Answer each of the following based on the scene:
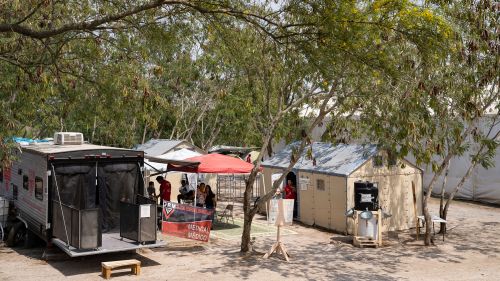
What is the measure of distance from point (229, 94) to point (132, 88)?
14.6m

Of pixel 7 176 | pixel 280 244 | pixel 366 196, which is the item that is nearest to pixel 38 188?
pixel 7 176

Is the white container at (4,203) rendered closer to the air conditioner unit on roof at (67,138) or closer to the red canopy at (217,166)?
the air conditioner unit on roof at (67,138)

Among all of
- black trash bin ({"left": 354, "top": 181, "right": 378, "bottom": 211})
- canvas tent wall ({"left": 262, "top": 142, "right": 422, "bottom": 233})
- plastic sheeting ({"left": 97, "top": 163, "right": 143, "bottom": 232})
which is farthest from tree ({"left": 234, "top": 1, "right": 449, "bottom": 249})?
plastic sheeting ({"left": 97, "top": 163, "right": 143, "bottom": 232})

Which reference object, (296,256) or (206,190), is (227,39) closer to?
(296,256)

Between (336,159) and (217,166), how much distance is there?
402 centimetres

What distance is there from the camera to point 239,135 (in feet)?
133

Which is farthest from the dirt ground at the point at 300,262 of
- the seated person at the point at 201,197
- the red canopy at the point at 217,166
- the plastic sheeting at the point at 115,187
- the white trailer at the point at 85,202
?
the seated person at the point at 201,197

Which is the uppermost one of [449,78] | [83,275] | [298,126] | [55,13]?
[55,13]

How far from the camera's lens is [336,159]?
60.2ft

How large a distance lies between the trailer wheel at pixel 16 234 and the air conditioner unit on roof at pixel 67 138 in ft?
7.99

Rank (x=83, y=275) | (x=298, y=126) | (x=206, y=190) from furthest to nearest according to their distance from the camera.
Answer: (x=206, y=190)
(x=298, y=126)
(x=83, y=275)

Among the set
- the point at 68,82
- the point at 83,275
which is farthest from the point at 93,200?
the point at 68,82

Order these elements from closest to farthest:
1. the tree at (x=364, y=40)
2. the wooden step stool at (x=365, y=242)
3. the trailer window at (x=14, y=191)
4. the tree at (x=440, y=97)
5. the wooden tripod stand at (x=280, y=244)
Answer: the tree at (x=364, y=40) < the tree at (x=440, y=97) < the wooden tripod stand at (x=280, y=244) < the wooden step stool at (x=365, y=242) < the trailer window at (x=14, y=191)

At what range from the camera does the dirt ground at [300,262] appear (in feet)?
39.6
